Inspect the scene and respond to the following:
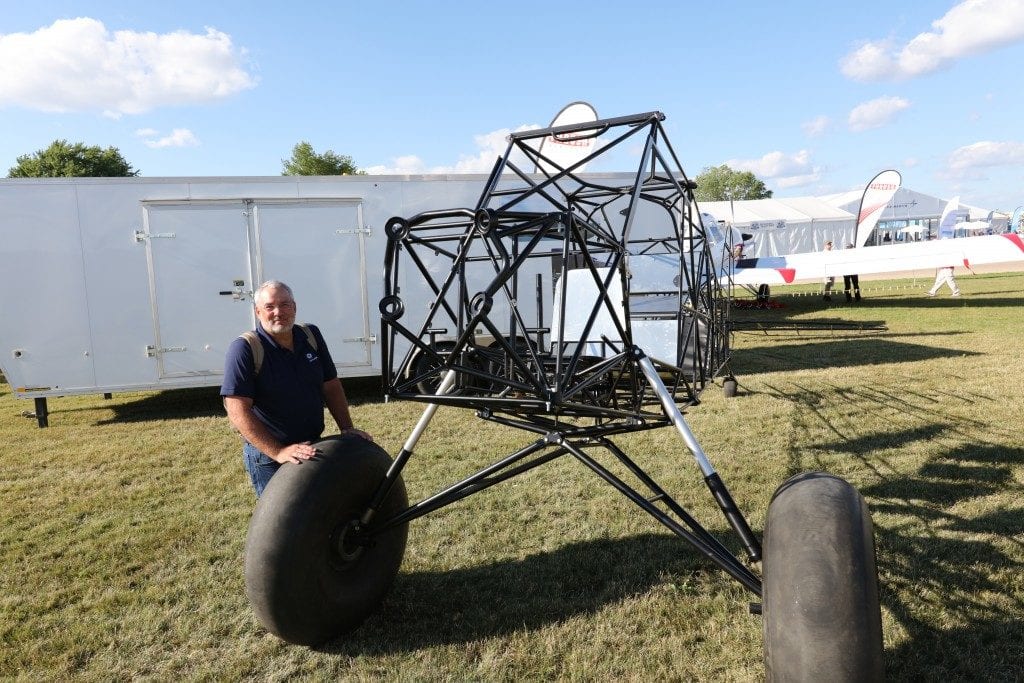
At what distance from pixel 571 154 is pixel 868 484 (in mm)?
4032

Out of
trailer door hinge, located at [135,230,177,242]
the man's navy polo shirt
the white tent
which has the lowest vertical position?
the man's navy polo shirt

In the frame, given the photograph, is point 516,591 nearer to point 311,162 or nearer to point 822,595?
point 822,595

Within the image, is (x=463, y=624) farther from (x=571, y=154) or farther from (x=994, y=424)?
(x=994, y=424)

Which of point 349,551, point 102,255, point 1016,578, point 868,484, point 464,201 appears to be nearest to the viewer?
point 349,551

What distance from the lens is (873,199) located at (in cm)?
2742

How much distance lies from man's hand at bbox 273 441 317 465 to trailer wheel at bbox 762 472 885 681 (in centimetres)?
223

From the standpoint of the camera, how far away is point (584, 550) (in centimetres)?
442

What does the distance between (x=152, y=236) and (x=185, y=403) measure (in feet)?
10.1

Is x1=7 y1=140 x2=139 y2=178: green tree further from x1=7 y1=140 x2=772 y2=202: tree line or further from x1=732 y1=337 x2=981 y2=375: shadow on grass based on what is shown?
x1=732 y1=337 x2=981 y2=375: shadow on grass

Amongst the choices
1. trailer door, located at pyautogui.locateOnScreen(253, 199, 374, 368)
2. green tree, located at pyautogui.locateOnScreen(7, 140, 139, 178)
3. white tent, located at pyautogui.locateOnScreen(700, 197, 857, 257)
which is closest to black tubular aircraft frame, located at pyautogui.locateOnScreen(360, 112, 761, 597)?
trailer door, located at pyautogui.locateOnScreen(253, 199, 374, 368)

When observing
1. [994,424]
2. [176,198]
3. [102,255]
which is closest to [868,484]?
[994,424]

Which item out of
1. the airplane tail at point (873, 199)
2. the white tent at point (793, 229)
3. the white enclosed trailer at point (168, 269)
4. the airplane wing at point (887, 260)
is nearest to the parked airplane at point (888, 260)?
the airplane wing at point (887, 260)

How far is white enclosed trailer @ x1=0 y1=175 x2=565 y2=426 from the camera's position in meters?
8.64

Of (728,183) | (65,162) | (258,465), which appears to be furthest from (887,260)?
(728,183)
